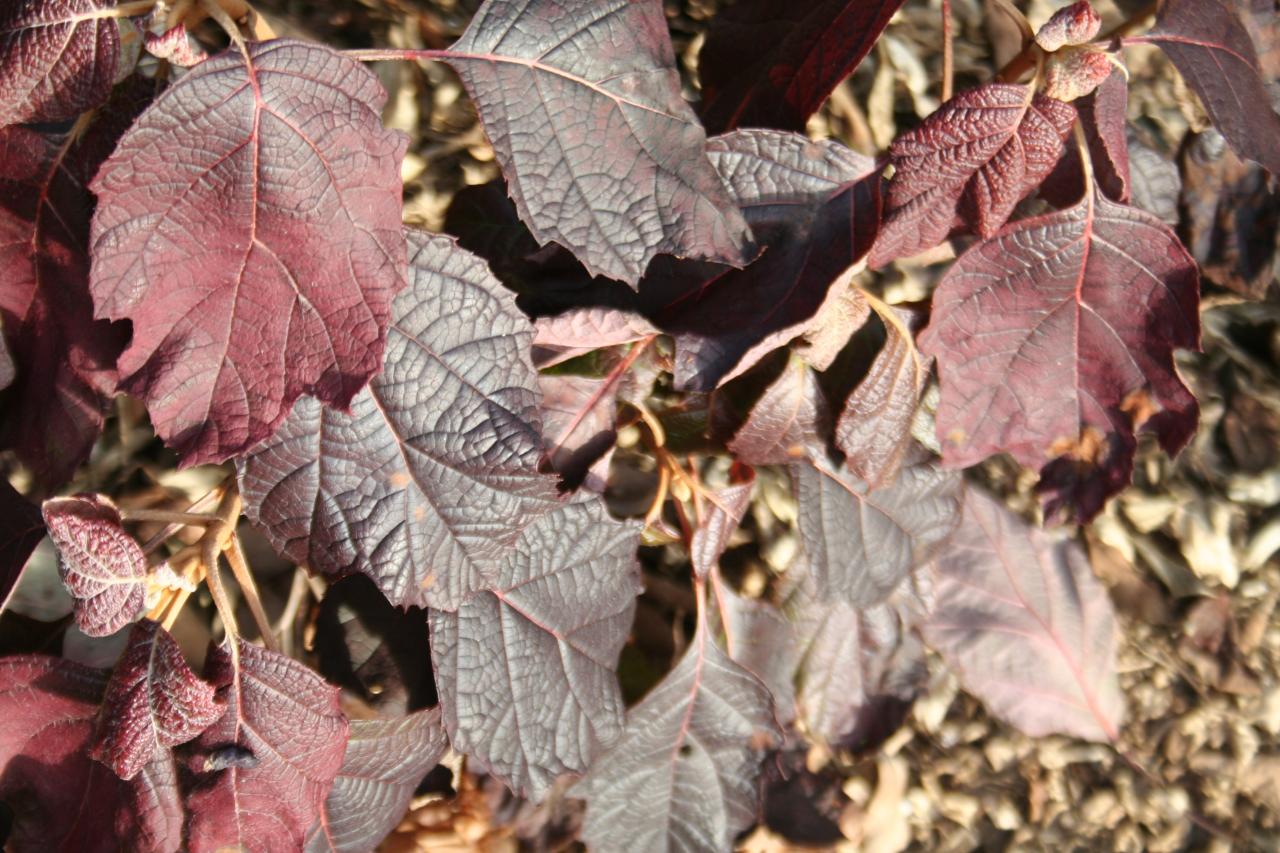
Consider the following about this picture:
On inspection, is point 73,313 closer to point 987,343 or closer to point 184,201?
point 184,201

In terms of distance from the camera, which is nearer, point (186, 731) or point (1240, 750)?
point (186, 731)

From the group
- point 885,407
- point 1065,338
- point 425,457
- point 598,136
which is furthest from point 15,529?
point 1065,338

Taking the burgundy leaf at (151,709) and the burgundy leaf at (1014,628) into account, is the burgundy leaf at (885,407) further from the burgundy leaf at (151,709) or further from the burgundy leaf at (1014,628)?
the burgundy leaf at (151,709)

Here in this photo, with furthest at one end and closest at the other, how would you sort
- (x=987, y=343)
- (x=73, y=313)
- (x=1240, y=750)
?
(x=1240, y=750)
(x=987, y=343)
(x=73, y=313)

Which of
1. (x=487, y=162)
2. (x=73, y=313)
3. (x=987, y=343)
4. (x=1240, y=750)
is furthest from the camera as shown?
(x=1240, y=750)

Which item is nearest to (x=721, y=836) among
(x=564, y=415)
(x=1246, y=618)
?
(x=564, y=415)

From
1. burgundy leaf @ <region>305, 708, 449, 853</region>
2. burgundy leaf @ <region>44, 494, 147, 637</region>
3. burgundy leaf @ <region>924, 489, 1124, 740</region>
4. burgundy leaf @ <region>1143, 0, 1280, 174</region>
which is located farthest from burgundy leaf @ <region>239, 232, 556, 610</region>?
burgundy leaf @ <region>924, 489, 1124, 740</region>

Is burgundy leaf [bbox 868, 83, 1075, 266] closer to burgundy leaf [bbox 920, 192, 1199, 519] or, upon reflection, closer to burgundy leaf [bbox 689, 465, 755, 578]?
burgundy leaf [bbox 920, 192, 1199, 519]

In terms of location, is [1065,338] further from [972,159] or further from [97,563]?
[97,563]
